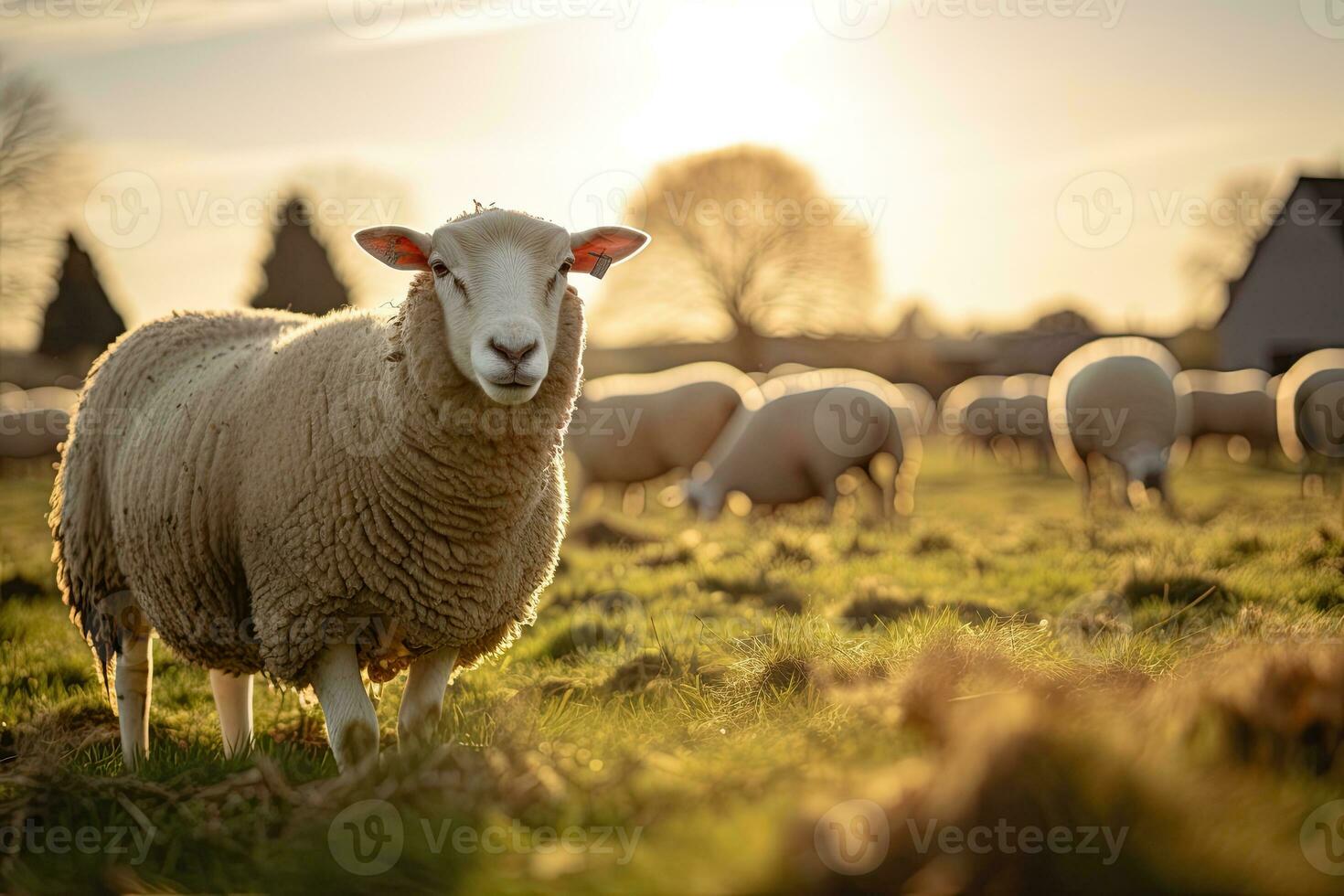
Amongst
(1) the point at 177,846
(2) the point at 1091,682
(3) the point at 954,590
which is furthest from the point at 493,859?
(3) the point at 954,590

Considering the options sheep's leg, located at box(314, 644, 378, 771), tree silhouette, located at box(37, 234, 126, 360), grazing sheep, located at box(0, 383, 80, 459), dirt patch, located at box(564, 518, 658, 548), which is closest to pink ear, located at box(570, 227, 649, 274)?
sheep's leg, located at box(314, 644, 378, 771)

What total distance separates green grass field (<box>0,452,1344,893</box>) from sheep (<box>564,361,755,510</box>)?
31.4 ft

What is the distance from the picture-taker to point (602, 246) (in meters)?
4.08

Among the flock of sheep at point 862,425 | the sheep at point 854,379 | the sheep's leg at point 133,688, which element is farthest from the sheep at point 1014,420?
the sheep's leg at point 133,688

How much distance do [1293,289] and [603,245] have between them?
91.1ft

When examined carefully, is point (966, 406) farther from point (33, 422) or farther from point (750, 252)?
point (33, 422)

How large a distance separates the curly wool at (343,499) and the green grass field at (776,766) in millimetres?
430

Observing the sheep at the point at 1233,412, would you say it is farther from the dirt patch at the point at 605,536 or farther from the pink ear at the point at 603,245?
the pink ear at the point at 603,245

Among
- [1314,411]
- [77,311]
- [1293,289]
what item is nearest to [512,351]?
[1314,411]

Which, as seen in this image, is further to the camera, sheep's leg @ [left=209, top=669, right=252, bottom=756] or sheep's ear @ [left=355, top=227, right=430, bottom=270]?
sheep's leg @ [left=209, top=669, right=252, bottom=756]

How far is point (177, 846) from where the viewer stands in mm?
2559

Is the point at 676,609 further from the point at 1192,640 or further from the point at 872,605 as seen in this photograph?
the point at 1192,640

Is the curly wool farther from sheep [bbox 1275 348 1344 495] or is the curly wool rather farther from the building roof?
the building roof

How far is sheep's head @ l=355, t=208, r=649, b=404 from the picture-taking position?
128 inches
